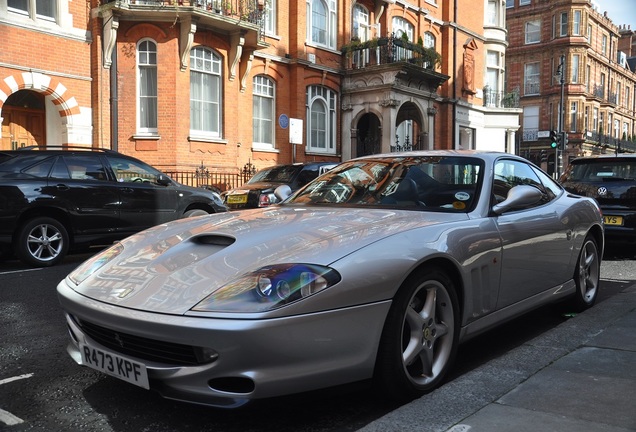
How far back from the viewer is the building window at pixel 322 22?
21.6 meters

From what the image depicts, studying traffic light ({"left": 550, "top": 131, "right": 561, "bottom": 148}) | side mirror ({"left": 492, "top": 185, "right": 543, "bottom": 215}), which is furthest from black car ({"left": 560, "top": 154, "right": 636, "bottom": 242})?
traffic light ({"left": 550, "top": 131, "right": 561, "bottom": 148})

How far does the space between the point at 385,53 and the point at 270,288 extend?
815 inches

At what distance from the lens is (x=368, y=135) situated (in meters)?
25.3

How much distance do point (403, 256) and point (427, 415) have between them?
0.80 metres

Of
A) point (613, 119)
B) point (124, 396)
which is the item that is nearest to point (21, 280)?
point (124, 396)

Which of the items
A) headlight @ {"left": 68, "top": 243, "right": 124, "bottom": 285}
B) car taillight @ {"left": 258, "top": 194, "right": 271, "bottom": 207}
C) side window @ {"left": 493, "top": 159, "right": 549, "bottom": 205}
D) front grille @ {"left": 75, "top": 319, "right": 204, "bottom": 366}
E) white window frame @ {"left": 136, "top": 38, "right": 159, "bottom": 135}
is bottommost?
front grille @ {"left": 75, "top": 319, "right": 204, "bottom": 366}

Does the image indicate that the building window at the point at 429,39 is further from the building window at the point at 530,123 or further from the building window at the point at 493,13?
the building window at the point at 530,123

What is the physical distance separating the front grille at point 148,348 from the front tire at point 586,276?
12.3ft

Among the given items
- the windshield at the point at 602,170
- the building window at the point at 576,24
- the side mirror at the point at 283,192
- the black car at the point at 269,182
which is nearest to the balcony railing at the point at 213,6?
the black car at the point at 269,182

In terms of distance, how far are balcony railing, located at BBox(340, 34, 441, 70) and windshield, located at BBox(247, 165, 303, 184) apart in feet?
35.9

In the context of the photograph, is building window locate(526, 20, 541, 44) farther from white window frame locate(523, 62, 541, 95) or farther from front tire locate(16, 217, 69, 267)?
front tire locate(16, 217, 69, 267)

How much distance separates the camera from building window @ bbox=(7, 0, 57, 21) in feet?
46.9

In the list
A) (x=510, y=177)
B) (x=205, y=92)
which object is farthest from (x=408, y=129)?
(x=510, y=177)

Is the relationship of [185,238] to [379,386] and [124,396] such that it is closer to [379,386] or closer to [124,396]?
[124,396]
